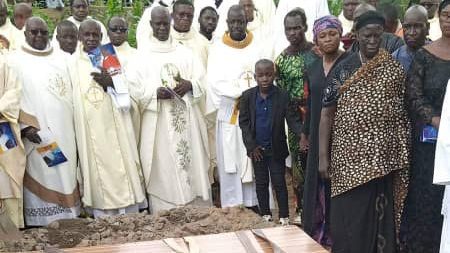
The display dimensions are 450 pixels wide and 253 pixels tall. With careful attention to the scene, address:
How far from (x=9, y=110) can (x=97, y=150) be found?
101 cm

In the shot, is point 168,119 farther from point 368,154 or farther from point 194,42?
point 368,154

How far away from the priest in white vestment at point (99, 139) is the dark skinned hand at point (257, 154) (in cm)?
133

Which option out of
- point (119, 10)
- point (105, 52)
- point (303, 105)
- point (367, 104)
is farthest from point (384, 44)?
point (119, 10)

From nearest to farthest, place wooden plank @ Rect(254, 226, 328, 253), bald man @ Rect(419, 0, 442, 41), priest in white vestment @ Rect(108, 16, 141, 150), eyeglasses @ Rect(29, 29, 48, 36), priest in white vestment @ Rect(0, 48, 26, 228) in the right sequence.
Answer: wooden plank @ Rect(254, 226, 328, 253) < priest in white vestment @ Rect(0, 48, 26, 228) < eyeglasses @ Rect(29, 29, 48, 36) < bald man @ Rect(419, 0, 442, 41) < priest in white vestment @ Rect(108, 16, 141, 150)

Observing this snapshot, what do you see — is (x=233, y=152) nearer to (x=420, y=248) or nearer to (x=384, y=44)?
(x=384, y=44)

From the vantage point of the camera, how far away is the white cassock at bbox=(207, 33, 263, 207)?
7.05 meters

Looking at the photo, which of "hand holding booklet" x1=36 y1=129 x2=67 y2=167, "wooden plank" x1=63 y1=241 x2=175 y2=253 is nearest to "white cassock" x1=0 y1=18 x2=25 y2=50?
"hand holding booklet" x1=36 y1=129 x2=67 y2=167

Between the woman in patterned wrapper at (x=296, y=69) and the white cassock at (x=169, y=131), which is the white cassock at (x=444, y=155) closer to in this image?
the woman in patterned wrapper at (x=296, y=69)

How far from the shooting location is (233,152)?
714 centimetres

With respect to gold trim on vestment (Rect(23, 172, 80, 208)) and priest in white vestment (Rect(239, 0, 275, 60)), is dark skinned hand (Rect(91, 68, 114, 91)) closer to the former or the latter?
gold trim on vestment (Rect(23, 172, 80, 208))

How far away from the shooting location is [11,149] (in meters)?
6.32

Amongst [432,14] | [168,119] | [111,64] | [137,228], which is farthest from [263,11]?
[137,228]

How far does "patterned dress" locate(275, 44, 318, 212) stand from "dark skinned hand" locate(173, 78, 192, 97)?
0.94 m

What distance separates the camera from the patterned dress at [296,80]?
6.32 meters
